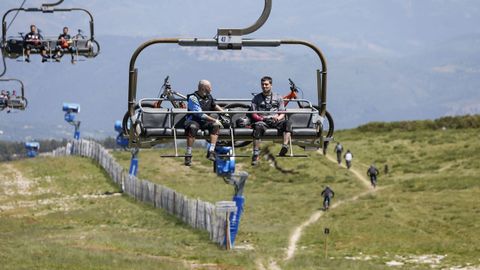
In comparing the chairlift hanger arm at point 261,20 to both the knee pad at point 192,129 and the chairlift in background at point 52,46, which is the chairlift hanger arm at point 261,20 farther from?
the chairlift in background at point 52,46

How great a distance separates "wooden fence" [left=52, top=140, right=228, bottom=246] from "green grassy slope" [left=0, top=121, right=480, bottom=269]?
2.09 feet

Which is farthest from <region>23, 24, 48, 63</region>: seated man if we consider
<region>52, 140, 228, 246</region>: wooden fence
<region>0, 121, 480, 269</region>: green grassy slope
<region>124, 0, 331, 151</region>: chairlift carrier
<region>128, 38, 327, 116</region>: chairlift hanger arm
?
<region>128, 38, 327, 116</region>: chairlift hanger arm

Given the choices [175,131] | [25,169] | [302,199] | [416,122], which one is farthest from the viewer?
[416,122]

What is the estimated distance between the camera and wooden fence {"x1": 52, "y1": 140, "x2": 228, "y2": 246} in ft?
175

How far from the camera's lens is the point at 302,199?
254ft

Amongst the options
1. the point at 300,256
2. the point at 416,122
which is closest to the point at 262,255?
the point at 300,256

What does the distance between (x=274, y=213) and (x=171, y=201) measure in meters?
6.31

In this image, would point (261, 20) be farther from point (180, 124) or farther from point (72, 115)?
point (72, 115)

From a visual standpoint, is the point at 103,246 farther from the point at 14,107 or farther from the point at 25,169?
the point at 25,169

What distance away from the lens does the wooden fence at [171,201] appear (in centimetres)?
5338

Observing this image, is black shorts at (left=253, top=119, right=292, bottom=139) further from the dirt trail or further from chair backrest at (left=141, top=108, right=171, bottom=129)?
the dirt trail

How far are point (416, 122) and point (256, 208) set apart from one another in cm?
5026

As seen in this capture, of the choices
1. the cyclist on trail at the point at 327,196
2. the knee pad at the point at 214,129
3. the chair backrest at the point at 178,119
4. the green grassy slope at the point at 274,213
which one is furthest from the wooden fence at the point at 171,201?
the knee pad at the point at 214,129

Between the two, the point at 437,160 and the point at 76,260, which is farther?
the point at 437,160
